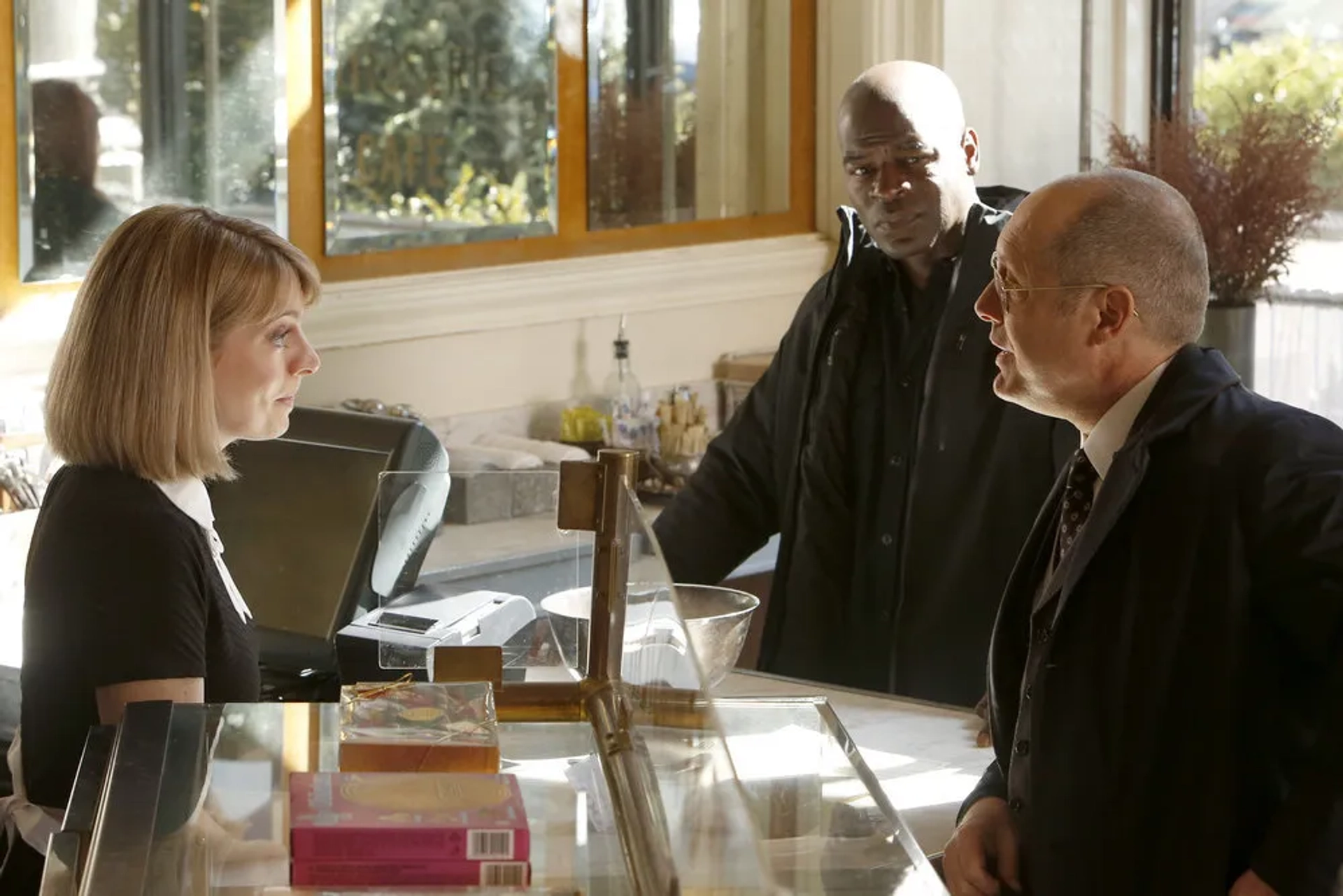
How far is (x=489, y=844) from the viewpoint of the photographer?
51.9 inches

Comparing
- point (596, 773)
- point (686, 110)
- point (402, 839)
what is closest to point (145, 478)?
point (596, 773)

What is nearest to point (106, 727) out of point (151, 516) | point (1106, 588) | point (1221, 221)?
point (151, 516)

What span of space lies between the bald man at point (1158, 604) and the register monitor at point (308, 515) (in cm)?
104

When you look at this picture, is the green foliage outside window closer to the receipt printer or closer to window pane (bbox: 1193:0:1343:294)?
window pane (bbox: 1193:0:1343:294)

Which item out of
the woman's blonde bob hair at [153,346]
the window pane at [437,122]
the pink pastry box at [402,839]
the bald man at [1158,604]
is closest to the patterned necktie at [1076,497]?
the bald man at [1158,604]

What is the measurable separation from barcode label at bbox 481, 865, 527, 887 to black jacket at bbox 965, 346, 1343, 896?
646 mm

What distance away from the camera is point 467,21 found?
4.16 meters

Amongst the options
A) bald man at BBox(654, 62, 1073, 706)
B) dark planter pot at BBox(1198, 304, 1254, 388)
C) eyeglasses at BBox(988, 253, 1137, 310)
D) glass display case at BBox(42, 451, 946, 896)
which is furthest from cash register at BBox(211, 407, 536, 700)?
dark planter pot at BBox(1198, 304, 1254, 388)

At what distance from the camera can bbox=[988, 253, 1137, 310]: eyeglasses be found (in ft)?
6.07

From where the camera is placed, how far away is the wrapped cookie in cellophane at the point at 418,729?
150 cm

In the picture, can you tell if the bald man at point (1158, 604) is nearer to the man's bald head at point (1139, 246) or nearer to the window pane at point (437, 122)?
the man's bald head at point (1139, 246)

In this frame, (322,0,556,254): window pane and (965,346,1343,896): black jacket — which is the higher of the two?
(322,0,556,254): window pane

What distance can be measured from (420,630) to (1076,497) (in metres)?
0.69

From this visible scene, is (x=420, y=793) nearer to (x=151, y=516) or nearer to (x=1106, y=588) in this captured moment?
(x=151, y=516)
